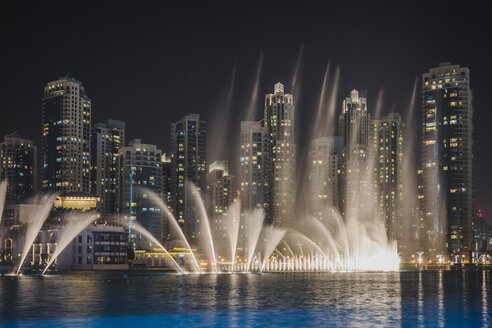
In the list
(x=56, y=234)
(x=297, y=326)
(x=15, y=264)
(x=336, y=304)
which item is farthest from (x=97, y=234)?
(x=297, y=326)

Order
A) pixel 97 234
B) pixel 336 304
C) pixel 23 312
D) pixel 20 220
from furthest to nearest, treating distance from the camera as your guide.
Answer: pixel 20 220
pixel 97 234
pixel 336 304
pixel 23 312

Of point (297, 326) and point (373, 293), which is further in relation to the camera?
point (373, 293)

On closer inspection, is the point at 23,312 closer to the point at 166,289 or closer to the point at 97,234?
the point at 166,289

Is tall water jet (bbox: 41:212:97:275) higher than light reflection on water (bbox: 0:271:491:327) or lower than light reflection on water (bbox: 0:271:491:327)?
higher

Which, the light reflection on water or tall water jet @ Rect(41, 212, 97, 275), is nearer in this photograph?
the light reflection on water

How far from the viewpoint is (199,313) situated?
52.2 m

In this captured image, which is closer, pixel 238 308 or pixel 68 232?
pixel 238 308

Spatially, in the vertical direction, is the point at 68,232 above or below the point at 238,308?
above

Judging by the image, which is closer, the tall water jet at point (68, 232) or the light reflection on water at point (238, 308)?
the light reflection on water at point (238, 308)

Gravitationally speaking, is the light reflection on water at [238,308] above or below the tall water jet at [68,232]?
below

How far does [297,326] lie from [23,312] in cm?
2252

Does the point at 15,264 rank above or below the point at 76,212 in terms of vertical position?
below

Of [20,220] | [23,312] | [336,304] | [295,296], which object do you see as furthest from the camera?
[20,220]

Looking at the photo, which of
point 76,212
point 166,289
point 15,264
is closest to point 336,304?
point 166,289
